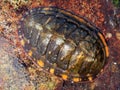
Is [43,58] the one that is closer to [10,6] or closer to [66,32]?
[66,32]

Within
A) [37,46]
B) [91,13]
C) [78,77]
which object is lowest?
[78,77]

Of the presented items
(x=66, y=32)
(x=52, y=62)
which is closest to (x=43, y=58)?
(x=52, y=62)

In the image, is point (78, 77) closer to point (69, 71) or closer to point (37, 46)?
point (69, 71)

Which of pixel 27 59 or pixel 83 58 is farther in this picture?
pixel 27 59

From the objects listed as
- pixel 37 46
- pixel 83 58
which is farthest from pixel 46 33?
pixel 83 58

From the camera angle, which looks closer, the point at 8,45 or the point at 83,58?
the point at 83,58

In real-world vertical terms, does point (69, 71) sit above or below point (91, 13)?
below
